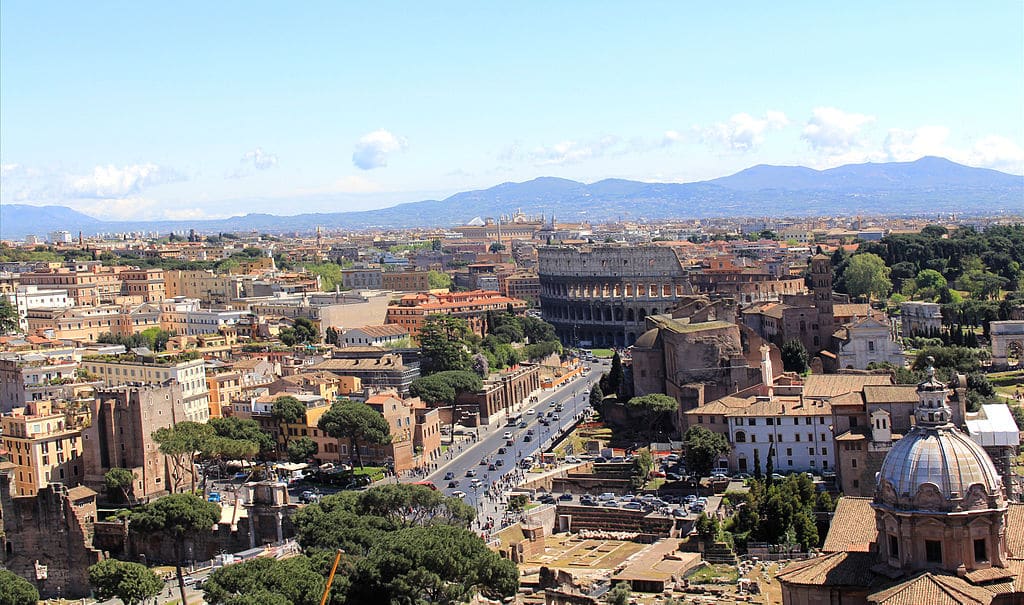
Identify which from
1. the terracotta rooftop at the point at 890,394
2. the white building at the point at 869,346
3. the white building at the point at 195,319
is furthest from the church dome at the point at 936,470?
the white building at the point at 195,319

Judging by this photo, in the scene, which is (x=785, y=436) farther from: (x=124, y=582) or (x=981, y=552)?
(x=124, y=582)

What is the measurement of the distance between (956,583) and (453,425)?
41.2 meters

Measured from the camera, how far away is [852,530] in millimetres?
31969

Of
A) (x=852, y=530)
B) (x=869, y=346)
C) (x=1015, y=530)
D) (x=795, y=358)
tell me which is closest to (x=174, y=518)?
(x=852, y=530)

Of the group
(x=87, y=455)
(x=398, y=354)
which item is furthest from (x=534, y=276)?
(x=87, y=455)

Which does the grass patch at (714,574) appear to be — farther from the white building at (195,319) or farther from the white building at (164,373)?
the white building at (195,319)

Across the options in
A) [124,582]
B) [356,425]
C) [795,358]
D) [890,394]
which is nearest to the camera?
[124,582]

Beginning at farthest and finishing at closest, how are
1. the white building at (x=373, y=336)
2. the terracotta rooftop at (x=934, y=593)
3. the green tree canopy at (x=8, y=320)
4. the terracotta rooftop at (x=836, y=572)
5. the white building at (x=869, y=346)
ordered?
the green tree canopy at (x=8, y=320) → the white building at (x=373, y=336) → the white building at (x=869, y=346) → the terracotta rooftop at (x=836, y=572) → the terracotta rooftop at (x=934, y=593)

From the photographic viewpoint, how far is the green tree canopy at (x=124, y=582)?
41.7m

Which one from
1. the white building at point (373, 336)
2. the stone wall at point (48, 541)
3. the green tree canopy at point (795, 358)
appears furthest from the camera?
the white building at point (373, 336)

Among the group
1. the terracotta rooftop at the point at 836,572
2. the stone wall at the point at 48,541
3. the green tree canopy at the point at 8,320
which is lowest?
the stone wall at the point at 48,541

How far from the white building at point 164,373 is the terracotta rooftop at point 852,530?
1389 inches

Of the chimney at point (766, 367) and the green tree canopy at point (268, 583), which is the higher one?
the chimney at point (766, 367)

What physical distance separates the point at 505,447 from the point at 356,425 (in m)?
8.37
